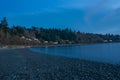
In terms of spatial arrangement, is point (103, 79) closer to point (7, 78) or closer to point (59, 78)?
point (59, 78)

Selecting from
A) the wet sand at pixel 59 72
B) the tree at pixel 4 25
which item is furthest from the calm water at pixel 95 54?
the tree at pixel 4 25

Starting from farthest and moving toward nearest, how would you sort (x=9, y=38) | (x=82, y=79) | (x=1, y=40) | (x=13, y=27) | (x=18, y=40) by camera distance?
1. (x=13, y=27)
2. (x=18, y=40)
3. (x=9, y=38)
4. (x=1, y=40)
5. (x=82, y=79)

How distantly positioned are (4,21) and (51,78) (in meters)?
147

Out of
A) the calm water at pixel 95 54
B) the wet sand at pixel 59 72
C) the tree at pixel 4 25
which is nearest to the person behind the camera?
the wet sand at pixel 59 72

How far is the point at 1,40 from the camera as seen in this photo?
14425 cm

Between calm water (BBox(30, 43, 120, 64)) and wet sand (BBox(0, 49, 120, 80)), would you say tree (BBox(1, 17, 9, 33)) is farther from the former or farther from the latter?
wet sand (BBox(0, 49, 120, 80))

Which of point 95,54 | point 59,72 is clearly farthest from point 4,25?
point 59,72

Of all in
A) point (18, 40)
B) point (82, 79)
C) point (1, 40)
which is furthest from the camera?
point (18, 40)

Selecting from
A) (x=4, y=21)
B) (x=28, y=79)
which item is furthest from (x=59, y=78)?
(x=4, y=21)

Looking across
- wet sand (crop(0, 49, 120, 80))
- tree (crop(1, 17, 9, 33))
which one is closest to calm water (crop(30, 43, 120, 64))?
wet sand (crop(0, 49, 120, 80))

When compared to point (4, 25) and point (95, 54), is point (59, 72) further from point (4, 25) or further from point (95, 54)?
point (4, 25)

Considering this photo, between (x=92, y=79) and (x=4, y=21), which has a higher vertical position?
(x=4, y=21)

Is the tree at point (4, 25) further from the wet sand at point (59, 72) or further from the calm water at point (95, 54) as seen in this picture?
the wet sand at point (59, 72)

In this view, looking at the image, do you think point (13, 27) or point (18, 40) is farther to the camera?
point (13, 27)
